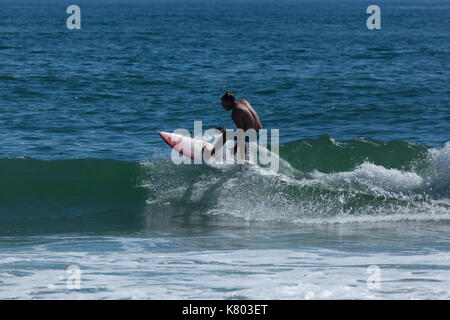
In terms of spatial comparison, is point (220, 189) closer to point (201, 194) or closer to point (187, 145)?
point (201, 194)

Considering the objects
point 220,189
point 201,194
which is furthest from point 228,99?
point 201,194

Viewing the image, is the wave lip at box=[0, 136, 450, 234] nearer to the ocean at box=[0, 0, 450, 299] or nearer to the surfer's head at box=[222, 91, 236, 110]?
the ocean at box=[0, 0, 450, 299]

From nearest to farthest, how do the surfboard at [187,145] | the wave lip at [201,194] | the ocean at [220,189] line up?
the ocean at [220,189], the wave lip at [201,194], the surfboard at [187,145]

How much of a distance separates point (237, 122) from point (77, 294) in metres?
5.03

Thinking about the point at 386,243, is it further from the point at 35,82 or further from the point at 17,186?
the point at 35,82

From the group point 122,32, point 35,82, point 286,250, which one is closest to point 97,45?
point 122,32

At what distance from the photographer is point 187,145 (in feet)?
38.8

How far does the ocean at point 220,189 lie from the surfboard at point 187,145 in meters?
0.25

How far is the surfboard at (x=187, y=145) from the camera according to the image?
38.3 ft

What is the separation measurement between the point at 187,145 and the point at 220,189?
4.00 ft

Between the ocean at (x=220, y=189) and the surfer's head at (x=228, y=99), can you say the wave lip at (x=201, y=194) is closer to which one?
the ocean at (x=220, y=189)

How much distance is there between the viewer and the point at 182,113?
18.9 meters

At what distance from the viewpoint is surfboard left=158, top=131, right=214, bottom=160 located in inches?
460

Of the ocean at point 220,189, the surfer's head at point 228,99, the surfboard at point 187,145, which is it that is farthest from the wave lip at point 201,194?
the surfer's head at point 228,99
